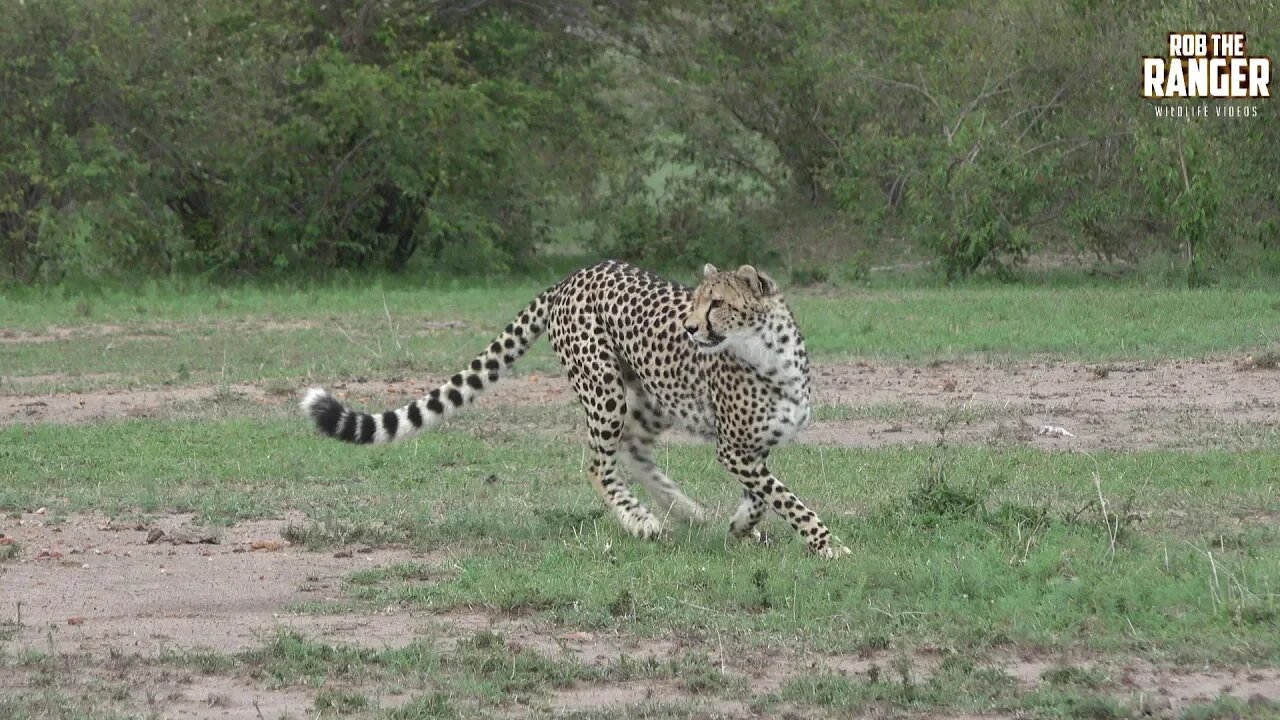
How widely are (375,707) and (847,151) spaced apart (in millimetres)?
15710

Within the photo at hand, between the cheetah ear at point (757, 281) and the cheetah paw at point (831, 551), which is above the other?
the cheetah ear at point (757, 281)

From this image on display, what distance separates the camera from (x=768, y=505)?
290 inches

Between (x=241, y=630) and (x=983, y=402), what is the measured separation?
5.96 meters

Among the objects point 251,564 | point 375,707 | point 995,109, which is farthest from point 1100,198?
point 375,707

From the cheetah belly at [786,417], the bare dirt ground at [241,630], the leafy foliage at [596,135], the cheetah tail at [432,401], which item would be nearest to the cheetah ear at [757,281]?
the cheetah belly at [786,417]

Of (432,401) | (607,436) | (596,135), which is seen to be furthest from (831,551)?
(596,135)

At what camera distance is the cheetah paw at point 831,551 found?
23.0 feet

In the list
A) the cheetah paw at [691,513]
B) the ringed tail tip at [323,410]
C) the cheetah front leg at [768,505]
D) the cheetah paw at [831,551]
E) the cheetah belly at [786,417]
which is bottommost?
the cheetah paw at [691,513]

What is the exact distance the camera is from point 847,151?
803 inches

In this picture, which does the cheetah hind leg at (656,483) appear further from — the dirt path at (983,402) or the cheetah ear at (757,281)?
the dirt path at (983,402)

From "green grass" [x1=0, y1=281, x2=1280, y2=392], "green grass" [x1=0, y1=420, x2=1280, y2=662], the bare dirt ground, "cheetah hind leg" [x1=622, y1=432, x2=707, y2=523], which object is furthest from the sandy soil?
"cheetah hind leg" [x1=622, y1=432, x2=707, y2=523]

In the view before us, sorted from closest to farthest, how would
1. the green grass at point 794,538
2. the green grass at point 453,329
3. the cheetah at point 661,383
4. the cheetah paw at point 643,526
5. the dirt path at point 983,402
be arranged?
the green grass at point 794,538 → the cheetah at point 661,383 → the cheetah paw at point 643,526 → the dirt path at point 983,402 → the green grass at point 453,329

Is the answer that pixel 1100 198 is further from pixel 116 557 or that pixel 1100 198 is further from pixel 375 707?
pixel 375 707

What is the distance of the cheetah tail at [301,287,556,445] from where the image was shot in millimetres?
7375
